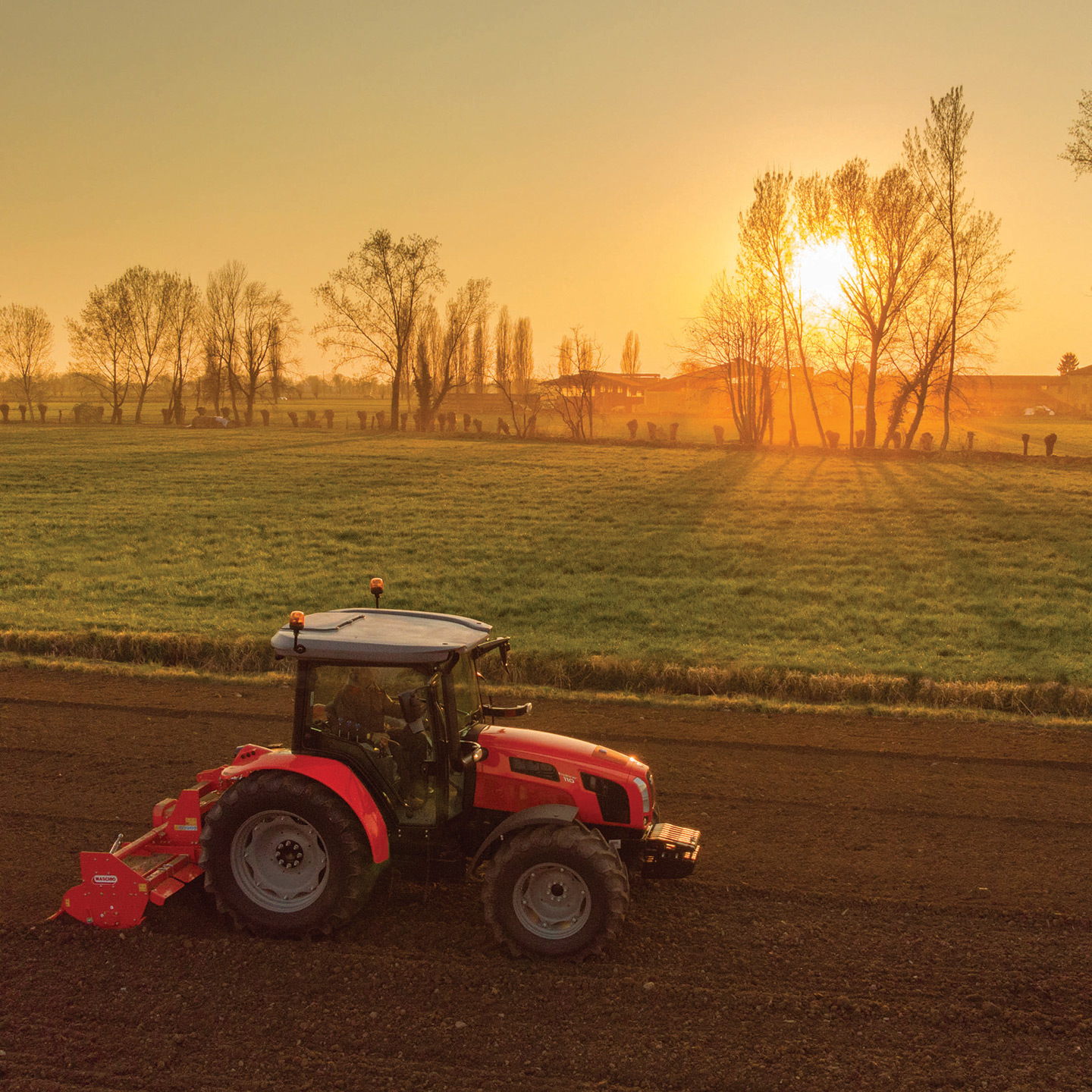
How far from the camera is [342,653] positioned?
22.4 feet

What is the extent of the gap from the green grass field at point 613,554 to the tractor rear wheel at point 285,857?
374 inches

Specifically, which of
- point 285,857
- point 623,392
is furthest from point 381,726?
point 623,392

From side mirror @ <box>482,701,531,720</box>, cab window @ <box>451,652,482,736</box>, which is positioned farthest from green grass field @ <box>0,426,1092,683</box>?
cab window @ <box>451,652,482,736</box>

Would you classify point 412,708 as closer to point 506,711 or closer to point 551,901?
point 506,711

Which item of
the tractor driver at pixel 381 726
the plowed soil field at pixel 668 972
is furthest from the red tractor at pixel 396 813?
the plowed soil field at pixel 668 972

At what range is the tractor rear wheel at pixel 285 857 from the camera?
22.4 ft

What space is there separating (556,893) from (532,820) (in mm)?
563

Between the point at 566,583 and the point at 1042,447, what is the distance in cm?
5283

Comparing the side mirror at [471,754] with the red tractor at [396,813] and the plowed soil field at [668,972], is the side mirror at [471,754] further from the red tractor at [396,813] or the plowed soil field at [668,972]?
the plowed soil field at [668,972]

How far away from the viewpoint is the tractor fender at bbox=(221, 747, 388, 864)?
268 inches

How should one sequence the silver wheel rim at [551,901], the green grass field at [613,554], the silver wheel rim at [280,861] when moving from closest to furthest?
the silver wheel rim at [551,901] < the silver wheel rim at [280,861] < the green grass field at [613,554]

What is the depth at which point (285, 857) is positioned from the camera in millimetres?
7121

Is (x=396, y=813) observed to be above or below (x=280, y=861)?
above

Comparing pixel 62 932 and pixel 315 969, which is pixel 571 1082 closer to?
pixel 315 969
